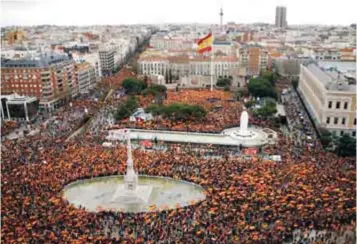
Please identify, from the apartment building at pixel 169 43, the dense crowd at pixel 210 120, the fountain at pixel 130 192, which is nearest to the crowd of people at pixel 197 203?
the fountain at pixel 130 192

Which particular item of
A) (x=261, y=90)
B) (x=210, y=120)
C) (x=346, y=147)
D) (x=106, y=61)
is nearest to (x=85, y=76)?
(x=106, y=61)

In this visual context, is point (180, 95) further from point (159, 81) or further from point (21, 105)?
point (21, 105)

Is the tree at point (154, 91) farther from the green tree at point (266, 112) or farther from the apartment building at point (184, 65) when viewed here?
the apartment building at point (184, 65)

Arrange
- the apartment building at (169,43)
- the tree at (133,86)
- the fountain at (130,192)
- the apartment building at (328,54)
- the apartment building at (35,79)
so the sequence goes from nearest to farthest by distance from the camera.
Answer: the fountain at (130,192)
the apartment building at (35,79)
the tree at (133,86)
the apartment building at (328,54)
the apartment building at (169,43)

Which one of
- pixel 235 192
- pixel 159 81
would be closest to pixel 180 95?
pixel 159 81

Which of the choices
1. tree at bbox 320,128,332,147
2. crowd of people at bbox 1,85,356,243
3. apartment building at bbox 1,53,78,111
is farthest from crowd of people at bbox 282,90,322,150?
apartment building at bbox 1,53,78,111

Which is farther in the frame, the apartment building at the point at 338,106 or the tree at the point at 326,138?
the apartment building at the point at 338,106

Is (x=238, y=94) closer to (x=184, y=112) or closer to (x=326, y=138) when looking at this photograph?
(x=184, y=112)

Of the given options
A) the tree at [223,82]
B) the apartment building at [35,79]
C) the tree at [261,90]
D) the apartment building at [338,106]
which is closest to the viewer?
the apartment building at [338,106]
